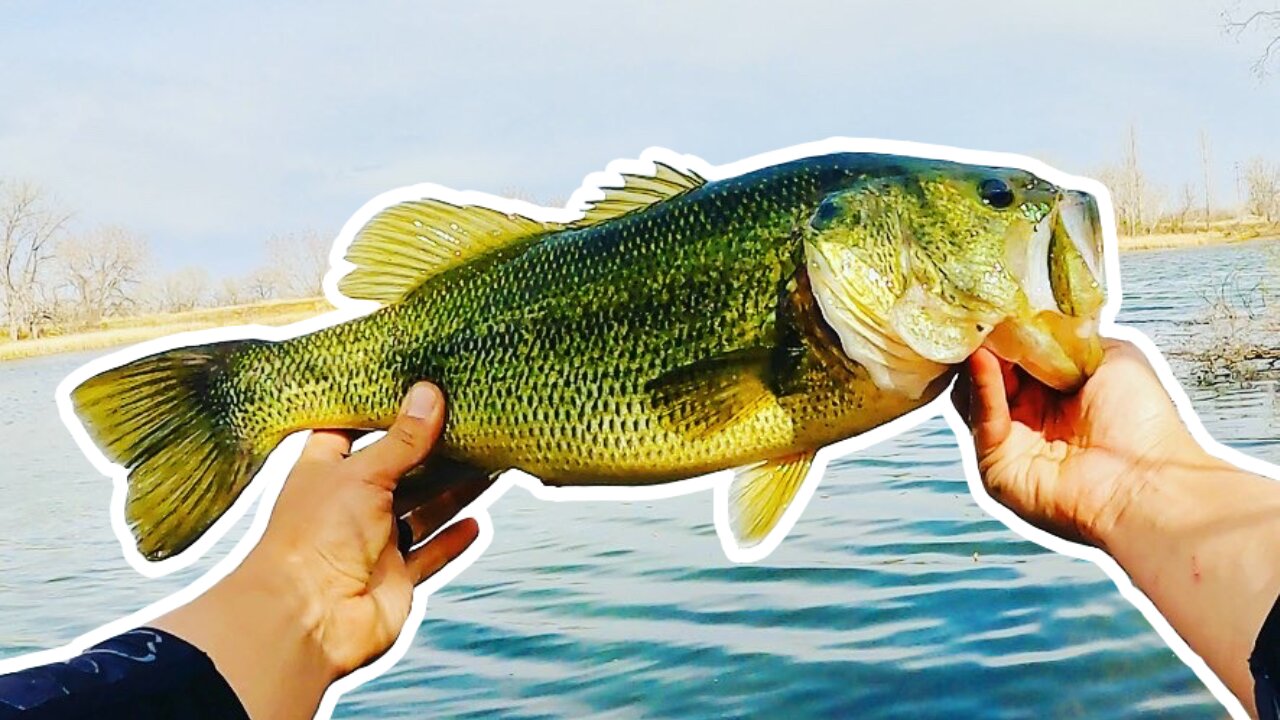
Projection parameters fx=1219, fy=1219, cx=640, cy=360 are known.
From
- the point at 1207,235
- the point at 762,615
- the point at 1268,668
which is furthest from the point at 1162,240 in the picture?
the point at 1268,668

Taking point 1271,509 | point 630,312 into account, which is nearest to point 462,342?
point 630,312

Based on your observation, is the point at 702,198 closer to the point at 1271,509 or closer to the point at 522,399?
the point at 522,399

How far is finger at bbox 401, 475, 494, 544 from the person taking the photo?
1.71 meters

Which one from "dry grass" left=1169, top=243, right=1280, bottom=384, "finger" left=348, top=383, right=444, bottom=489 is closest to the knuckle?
"finger" left=348, top=383, right=444, bottom=489

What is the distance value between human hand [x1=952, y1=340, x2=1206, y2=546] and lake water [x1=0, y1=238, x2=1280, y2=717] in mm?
2804

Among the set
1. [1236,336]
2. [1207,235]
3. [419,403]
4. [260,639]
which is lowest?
[1236,336]

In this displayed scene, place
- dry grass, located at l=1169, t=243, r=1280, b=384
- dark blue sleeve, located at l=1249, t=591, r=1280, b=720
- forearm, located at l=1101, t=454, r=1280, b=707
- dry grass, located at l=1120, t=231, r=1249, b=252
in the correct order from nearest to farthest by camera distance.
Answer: dark blue sleeve, located at l=1249, t=591, r=1280, b=720, forearm, located at l=1101, t=454, r=1280, b=707, dry grass, located at l=1120, t=231, r=1249, b=252, dry grass, located at l=1169, t=243, r=1280, b=384

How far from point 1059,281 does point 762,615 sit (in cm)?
410

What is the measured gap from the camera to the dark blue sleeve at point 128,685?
1.14 m

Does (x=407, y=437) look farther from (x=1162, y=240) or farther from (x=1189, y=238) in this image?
(x=1189, y=238)

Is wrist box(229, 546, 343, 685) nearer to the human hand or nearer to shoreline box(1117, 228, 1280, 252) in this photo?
the human hand

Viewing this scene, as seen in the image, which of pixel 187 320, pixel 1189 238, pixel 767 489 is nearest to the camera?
pixel 767 489

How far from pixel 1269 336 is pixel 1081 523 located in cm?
861

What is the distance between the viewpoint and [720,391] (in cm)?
138
